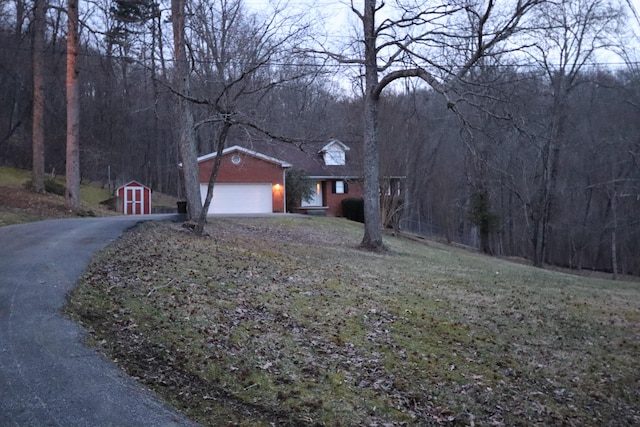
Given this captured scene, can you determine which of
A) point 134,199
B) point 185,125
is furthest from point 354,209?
point 185,125

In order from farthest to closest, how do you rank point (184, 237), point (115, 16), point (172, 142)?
point (172, 142), point (115, 16), point (184, 237)

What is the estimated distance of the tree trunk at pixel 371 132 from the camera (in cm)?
1922

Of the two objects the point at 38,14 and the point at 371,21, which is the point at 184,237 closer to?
the point at 371,21

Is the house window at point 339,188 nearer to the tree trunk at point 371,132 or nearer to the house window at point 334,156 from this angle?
the house window at point 334,156

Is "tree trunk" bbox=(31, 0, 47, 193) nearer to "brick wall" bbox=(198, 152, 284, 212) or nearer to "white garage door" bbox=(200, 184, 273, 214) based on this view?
"brick wall" bbox=(198, 152, 284, 212)

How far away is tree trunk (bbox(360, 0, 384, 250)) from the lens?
63.1ft

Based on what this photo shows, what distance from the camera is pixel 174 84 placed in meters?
18.2

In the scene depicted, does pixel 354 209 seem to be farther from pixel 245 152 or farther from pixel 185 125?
pixel 185 125

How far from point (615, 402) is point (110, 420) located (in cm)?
635

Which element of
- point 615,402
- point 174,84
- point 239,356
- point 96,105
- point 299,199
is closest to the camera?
point 239,356

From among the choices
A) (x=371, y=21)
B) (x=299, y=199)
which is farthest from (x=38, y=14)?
(x=299, y=199)

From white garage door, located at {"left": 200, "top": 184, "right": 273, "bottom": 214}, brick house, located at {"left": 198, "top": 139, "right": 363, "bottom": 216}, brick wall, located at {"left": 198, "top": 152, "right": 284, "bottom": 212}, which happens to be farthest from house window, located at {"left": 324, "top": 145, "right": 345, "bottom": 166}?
white garage door, located at {"left": 200, "top": 184, "right": 273, "bottom": 214}

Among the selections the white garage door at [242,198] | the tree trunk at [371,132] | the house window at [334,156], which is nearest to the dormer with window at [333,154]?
the house window at [334,156]

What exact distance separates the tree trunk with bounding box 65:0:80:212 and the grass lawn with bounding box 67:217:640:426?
35.7 feet
